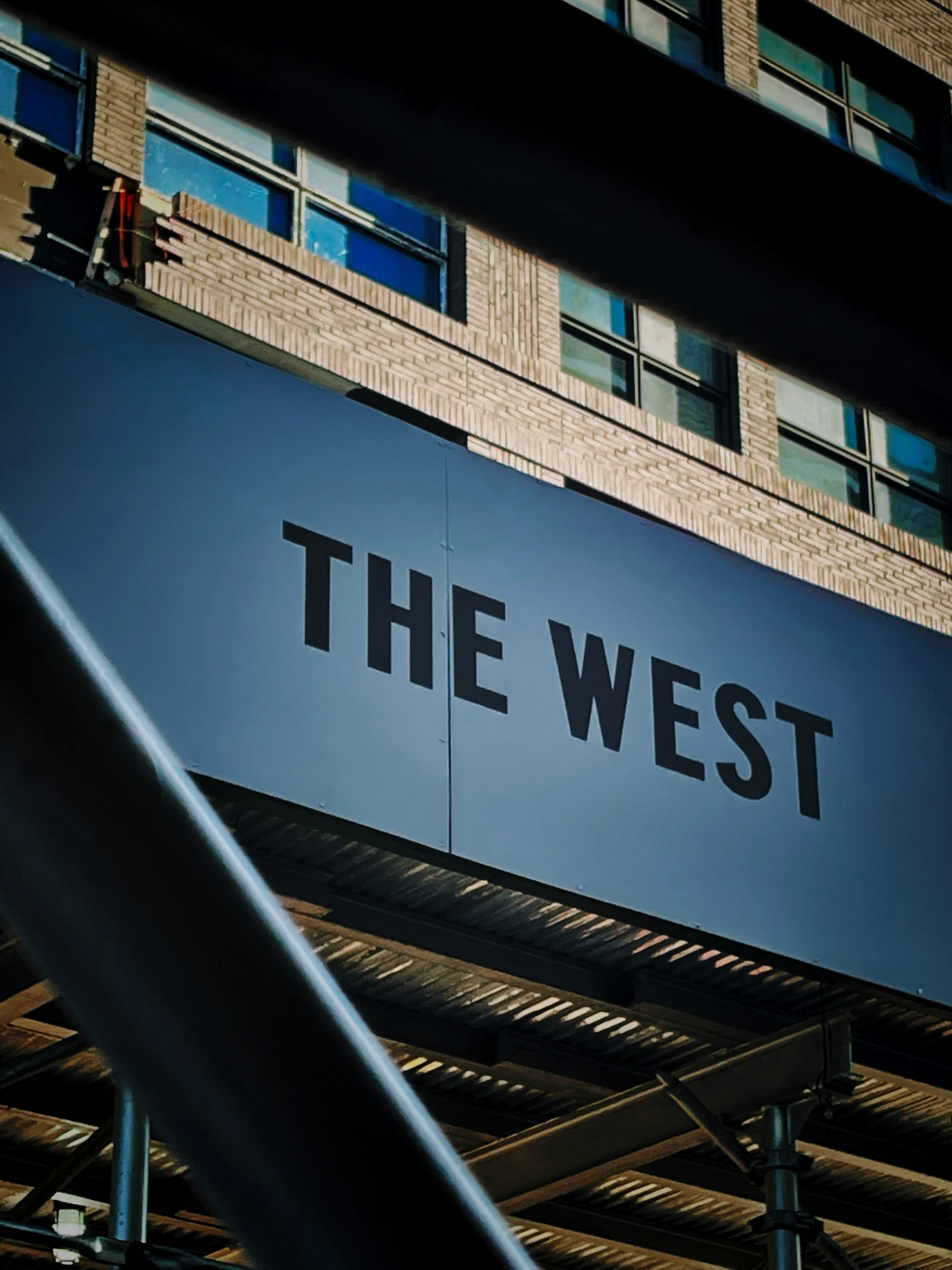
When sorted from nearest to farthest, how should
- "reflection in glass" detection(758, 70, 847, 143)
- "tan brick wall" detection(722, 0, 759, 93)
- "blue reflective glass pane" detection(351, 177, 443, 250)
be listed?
"blue reflective glass pane" detection(351, 177, 443, 250), "tan brick wall" detection(722, 0, 759, 93), "reflection in glass" detection(758, 70, 847, 143)

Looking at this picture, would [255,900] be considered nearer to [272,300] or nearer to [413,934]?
[413,934]

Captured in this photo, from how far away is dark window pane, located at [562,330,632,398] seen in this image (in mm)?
19531

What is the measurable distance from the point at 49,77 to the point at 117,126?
709 millimetres

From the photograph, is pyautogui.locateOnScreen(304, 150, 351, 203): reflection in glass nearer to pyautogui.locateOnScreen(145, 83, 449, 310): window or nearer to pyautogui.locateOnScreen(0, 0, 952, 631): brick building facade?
pyautogui.locateOnScreen(145, 83, 449, 310): window

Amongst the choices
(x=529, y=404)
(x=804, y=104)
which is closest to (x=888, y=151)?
(x=804, y=104)

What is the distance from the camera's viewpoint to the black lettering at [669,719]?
8.97 metres

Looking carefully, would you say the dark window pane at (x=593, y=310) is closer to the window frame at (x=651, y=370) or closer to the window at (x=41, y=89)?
the window frame at (x=651, y=370)

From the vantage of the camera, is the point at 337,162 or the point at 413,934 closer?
the point at 337,162

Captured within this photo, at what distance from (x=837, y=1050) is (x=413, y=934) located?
6.83ft

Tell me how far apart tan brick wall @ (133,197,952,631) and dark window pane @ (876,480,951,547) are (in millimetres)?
294

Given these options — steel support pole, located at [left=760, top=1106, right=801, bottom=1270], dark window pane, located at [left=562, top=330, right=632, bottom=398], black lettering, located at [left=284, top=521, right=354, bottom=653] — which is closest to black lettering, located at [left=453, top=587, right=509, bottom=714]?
black lettering, located at [left=284, top=521, right=354, bottom=653]

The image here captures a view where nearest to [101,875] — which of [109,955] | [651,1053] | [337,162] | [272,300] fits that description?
[109,955]

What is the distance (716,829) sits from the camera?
29.3ft

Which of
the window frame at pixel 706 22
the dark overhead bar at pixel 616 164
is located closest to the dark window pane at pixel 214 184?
the window frame at pixel 706 22
